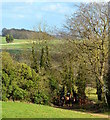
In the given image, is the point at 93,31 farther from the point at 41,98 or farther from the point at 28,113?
the point at 28,113

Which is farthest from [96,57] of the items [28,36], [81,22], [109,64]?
[28,36]

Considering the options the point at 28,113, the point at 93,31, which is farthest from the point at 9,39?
the point at 28,113

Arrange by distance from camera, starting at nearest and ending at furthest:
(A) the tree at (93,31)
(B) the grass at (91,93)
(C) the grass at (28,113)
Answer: (C) the grass at (28,113)
(A) the tree at (93,31)
(B) the grass at (91,93)

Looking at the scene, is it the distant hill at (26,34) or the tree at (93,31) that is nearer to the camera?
the tree at (93,31)

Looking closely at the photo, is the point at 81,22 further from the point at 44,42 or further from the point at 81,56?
the point at 44,42

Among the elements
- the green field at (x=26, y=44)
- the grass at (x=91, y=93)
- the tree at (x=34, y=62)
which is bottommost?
the grass at (x=91, y=93)

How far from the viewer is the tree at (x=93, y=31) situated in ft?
48.0

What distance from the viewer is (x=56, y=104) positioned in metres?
16.4

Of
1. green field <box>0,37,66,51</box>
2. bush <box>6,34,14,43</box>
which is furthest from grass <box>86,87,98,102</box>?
bush <box>6,34,14,43</box>

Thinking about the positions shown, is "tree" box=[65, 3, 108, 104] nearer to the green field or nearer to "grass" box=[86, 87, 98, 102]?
the green field

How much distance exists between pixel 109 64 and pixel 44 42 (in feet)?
24.2

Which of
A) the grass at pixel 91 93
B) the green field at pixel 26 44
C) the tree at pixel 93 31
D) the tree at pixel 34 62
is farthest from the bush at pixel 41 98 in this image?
the green field at pixel 26 44

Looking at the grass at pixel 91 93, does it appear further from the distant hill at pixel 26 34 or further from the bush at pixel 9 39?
the bush at pixel 9 39

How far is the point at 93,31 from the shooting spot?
1479cm
